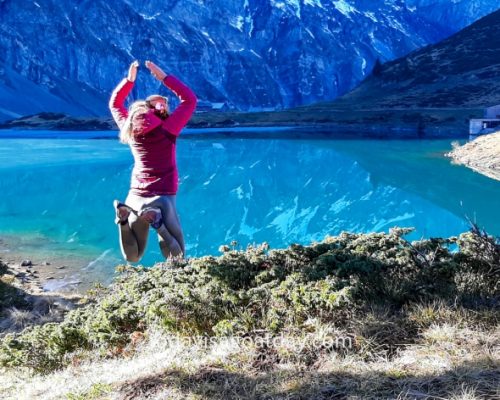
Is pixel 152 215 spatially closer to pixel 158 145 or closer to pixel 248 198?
pixel 158 145

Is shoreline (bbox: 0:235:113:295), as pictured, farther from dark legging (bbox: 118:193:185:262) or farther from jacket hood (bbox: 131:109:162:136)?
jacket hood (bbox: 131:109:162:136)

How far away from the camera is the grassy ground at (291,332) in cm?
345

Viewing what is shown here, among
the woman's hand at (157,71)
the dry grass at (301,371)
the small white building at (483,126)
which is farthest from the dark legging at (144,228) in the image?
the small white building at (483,126)

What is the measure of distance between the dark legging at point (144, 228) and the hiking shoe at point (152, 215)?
0.04m

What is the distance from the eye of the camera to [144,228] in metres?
5.35

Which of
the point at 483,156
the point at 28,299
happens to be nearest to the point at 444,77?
the point at 483,156

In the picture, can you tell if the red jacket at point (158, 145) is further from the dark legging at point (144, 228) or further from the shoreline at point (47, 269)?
the shoreline at point (47, 269)

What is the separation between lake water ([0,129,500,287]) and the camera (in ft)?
56.5

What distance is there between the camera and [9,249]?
1571 centimetres

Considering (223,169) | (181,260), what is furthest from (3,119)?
(181,260)

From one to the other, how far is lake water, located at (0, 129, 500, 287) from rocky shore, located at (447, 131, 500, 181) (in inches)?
39.5

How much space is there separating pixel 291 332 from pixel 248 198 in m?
22.6

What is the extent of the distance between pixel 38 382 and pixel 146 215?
5.71 feet

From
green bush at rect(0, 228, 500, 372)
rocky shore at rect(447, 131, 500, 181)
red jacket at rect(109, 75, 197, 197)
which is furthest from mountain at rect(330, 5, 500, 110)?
red jacket at rect(109, 75, 197, 197)
